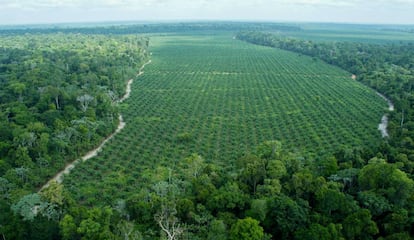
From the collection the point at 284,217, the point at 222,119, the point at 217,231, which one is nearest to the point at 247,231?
the point at 217,231

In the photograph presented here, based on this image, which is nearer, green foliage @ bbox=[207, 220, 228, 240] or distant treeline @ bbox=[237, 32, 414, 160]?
green foliage @ bbox=[207, 220, 228, 240]

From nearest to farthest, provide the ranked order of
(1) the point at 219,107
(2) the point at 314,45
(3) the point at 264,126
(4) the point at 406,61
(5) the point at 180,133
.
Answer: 1. (5) the point at 180,133
2. (3) the point at 264,126
3. (1) the point at 219,107
4. (4) the point at 406,61
5. (2) the point at 314,45

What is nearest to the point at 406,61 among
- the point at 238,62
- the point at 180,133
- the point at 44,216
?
the point at 238,62

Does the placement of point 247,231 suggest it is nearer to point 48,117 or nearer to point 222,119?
point 222,119

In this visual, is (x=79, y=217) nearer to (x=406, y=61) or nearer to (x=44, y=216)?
(x=44, y=216)

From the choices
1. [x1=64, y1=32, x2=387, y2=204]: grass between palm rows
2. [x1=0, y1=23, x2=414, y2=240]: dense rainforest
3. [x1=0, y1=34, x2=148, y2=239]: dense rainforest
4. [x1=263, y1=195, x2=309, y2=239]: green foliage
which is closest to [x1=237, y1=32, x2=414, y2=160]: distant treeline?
[x1=0, y1=23, x2=414, y2=240]: dense rainforest

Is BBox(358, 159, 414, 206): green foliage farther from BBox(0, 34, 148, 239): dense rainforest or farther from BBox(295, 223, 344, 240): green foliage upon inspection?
BBox(0, 34, 148, 239): dense rainforest
